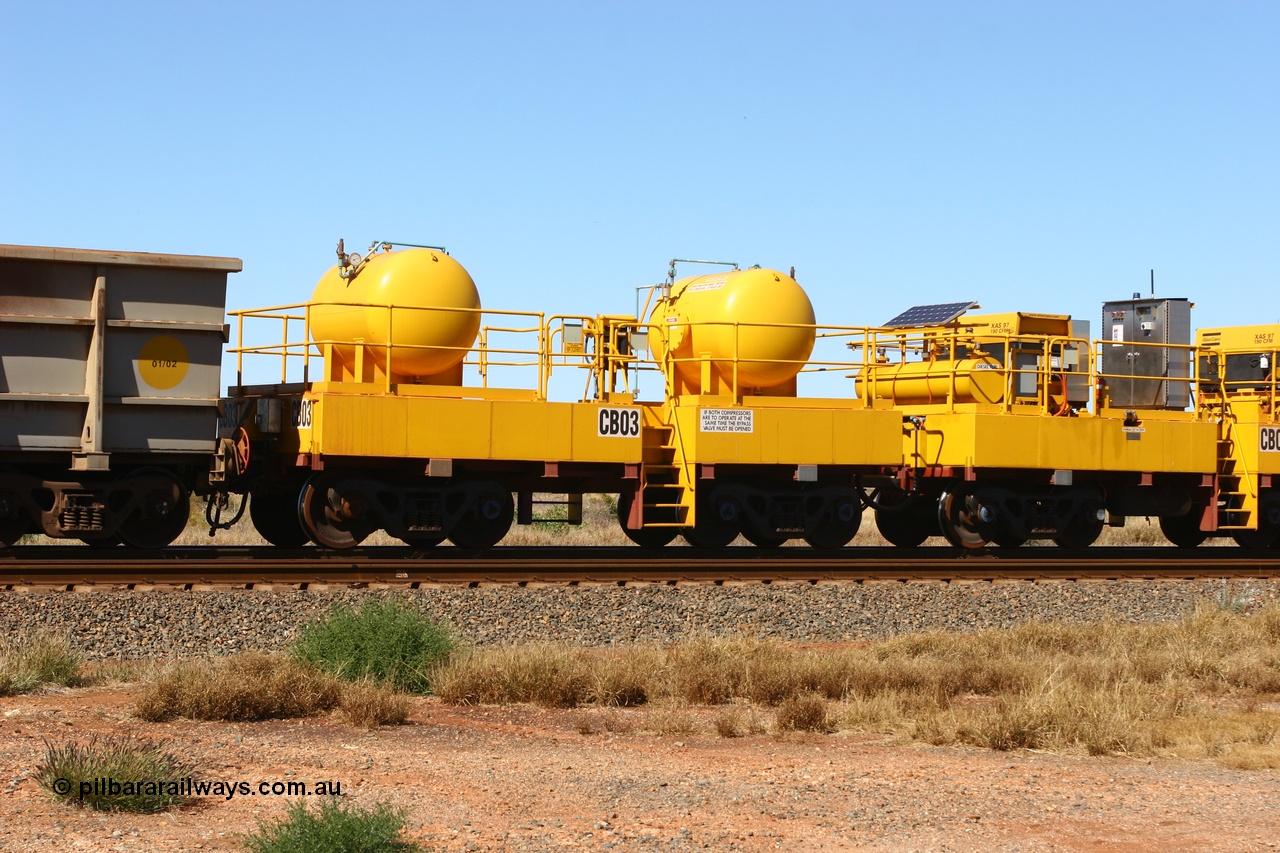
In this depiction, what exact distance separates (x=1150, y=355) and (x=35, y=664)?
17.5 meters

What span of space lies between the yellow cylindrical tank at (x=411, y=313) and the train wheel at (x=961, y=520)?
7.17 meters

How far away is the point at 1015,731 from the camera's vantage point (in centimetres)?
943

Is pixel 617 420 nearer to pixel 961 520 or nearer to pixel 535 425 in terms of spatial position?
pixel 535 425

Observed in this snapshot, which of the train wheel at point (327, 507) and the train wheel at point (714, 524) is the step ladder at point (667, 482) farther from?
the train wheel at point (327, 507)

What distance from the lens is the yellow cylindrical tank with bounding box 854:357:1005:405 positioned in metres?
20.8

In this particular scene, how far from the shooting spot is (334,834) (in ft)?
20.6

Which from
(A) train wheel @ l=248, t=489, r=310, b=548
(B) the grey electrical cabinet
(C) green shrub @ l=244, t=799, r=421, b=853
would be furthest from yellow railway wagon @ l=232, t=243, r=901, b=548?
(C) green shrub @ l=244, t=799, r=421, b=853

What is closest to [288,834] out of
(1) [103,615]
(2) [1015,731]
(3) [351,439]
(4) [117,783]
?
(4) [117,783]

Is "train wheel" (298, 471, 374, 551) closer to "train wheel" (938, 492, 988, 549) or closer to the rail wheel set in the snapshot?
the rail wheel set

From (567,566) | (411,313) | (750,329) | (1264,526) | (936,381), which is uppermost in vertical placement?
(750,329)

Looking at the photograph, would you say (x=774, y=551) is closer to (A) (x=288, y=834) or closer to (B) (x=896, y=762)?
(B) (x=896, y=762)

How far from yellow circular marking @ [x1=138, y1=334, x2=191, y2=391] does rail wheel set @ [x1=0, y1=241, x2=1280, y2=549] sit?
0.02 meters

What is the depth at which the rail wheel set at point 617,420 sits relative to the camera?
50.8 feet

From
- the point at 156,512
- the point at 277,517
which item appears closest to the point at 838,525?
the point at 277,517
